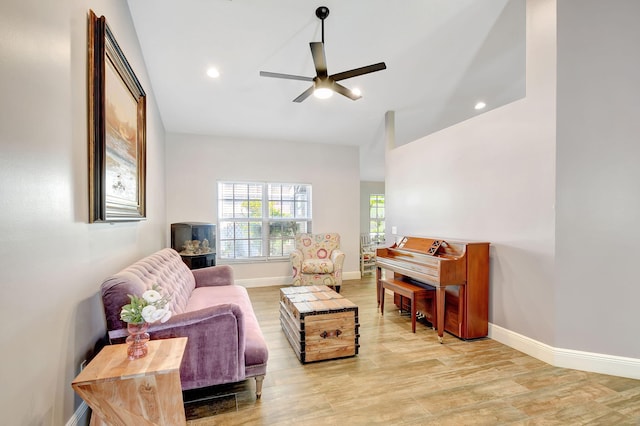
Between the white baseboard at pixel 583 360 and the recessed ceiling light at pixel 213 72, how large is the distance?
432 cm

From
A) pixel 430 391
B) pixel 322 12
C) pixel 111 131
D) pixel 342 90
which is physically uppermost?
pixel 322 12

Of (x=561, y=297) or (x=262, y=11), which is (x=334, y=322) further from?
(x=262, y=11)

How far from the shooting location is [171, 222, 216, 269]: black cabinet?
4457 millimetres

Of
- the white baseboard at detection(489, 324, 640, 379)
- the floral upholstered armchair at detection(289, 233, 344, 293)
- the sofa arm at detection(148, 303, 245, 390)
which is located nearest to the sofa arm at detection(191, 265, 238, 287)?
the floral upholstered armchair at detection(289, 233, 344, 293)

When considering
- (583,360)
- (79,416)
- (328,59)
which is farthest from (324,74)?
(583,360)

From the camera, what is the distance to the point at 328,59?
11.4 feet

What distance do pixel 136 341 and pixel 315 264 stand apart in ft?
11.5

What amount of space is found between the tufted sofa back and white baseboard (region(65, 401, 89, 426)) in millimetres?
430

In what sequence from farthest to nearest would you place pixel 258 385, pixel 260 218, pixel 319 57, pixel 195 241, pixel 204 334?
pixel 260 218 → pixel 195 241 → pixel 319 57 → pixel 258 385 → pixel 204 334

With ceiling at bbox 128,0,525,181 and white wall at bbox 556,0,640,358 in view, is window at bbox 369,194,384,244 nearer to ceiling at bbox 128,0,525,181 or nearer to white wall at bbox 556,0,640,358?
ceiling at bbox 128,0,525,181

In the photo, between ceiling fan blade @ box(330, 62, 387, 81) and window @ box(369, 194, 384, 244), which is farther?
window @ box(369, 194, 384, 244)

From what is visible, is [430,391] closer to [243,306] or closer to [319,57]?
[243,306]

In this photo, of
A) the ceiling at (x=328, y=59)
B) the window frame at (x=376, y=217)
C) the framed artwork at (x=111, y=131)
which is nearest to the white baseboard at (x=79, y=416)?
the framed artwork at (x=111, y=131)

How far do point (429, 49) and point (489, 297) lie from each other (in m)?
2.86
